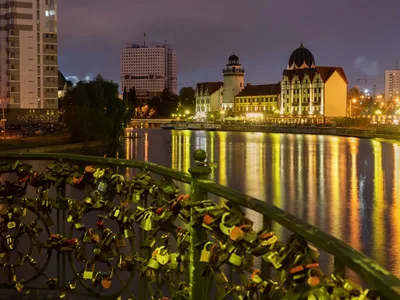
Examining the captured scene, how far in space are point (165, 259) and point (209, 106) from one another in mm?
179137

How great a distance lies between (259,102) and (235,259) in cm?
16016

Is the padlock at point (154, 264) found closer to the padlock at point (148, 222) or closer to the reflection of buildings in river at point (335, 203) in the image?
the padlock at point (148, 222)

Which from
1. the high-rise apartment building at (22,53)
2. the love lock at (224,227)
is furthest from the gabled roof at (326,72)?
the love lock at (224,227)

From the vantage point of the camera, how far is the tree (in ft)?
217

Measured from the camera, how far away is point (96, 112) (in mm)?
68312

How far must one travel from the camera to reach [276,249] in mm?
3254

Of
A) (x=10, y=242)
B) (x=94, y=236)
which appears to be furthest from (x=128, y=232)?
(x=10, y=242)

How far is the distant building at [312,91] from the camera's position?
460 feet

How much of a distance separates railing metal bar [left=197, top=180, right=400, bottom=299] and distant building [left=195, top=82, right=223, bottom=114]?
176399 mm

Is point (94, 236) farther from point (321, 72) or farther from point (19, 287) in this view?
point (321, 72)

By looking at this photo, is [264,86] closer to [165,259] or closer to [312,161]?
[312,161]

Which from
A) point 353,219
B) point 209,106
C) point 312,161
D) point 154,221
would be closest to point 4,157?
point 154,221

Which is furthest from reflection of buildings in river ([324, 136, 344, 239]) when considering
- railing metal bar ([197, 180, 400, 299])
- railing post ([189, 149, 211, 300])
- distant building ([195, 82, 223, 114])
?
distant building ([195, 82, 223, 114])

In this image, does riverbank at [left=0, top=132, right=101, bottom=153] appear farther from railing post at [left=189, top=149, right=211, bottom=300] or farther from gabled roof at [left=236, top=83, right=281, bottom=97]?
gabled roof at [left=236, top=83, right=281, bottom=97]
